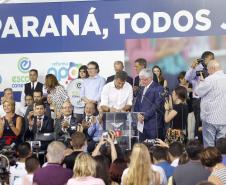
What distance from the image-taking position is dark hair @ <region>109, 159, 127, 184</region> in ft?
27.7

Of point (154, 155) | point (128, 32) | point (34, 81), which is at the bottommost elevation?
point (154, 155)

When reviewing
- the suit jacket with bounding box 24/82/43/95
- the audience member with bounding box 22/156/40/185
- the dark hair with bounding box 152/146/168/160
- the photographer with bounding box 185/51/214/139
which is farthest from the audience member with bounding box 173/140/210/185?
the suit jacket with bounding box 24/82/43/95

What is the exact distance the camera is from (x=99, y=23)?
15.0 m

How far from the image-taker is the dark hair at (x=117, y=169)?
844 cm

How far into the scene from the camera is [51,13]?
15234mm

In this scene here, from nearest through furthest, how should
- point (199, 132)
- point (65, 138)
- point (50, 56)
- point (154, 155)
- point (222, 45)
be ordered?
point (154, 155)
point (65, 138)
point (199, 132)
point (222, 45)
point (50, 56)

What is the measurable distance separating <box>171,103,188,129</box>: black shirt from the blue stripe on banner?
2.60 metres

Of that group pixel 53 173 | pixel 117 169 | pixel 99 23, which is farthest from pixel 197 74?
pixel 53 173

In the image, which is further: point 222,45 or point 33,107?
point 222,45

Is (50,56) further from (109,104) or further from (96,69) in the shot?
(109,104)

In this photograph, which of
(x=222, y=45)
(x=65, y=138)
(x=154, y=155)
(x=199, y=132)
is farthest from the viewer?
(x=222, y=45)

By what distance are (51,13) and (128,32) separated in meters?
1.69

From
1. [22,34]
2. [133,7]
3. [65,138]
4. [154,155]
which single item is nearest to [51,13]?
[22,34]

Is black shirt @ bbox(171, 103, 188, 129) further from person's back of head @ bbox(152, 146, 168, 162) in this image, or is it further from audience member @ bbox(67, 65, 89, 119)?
person's back of head @ bbox(152, 146, 168, 162)
